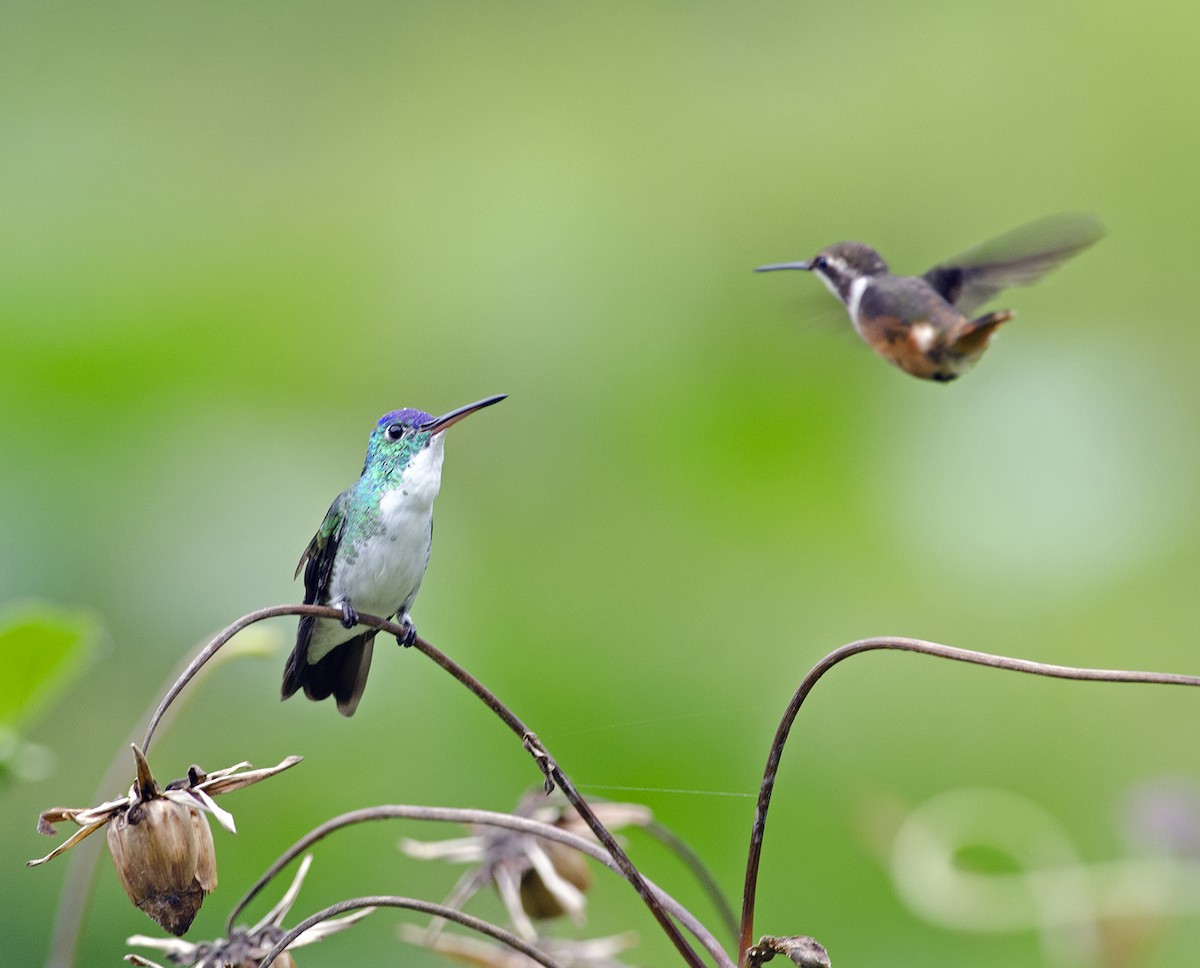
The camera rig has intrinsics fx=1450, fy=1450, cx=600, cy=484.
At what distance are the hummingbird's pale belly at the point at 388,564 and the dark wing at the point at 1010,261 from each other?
1.85 ft

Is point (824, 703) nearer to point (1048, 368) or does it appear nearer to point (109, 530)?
point (1048, 368)

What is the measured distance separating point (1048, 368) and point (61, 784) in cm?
243

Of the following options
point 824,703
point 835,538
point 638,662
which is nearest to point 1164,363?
point 835,538

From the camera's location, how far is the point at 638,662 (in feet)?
9.77

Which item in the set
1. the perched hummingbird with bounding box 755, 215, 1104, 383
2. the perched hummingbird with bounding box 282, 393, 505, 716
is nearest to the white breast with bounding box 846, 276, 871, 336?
the perched hummingbird with bounding box 755, 215, 1104, 383

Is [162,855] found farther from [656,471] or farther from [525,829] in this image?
[656,471]

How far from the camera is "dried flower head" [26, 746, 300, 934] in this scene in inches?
32.8

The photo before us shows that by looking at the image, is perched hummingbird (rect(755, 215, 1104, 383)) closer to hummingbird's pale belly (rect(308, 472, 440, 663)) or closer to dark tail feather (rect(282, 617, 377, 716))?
hummingbird's pale belly (rect(308, 472, 440, 663))

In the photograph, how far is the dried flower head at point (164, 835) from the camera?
0.83 meters

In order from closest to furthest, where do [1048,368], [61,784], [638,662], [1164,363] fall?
[61,784]
[638,662]
[1048,368]
[1164,363]

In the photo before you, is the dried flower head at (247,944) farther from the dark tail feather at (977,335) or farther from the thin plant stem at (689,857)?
the dark tail feather at (977,335)

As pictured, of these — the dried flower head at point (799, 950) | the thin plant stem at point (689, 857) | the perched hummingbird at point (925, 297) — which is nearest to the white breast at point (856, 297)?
the perched hummingbird at point (925, 297)

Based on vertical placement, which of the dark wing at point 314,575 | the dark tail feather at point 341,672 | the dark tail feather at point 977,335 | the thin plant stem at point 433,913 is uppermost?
the dark tail feather at point 977,335

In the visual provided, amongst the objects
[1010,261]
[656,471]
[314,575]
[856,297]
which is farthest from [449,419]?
[656,471]
